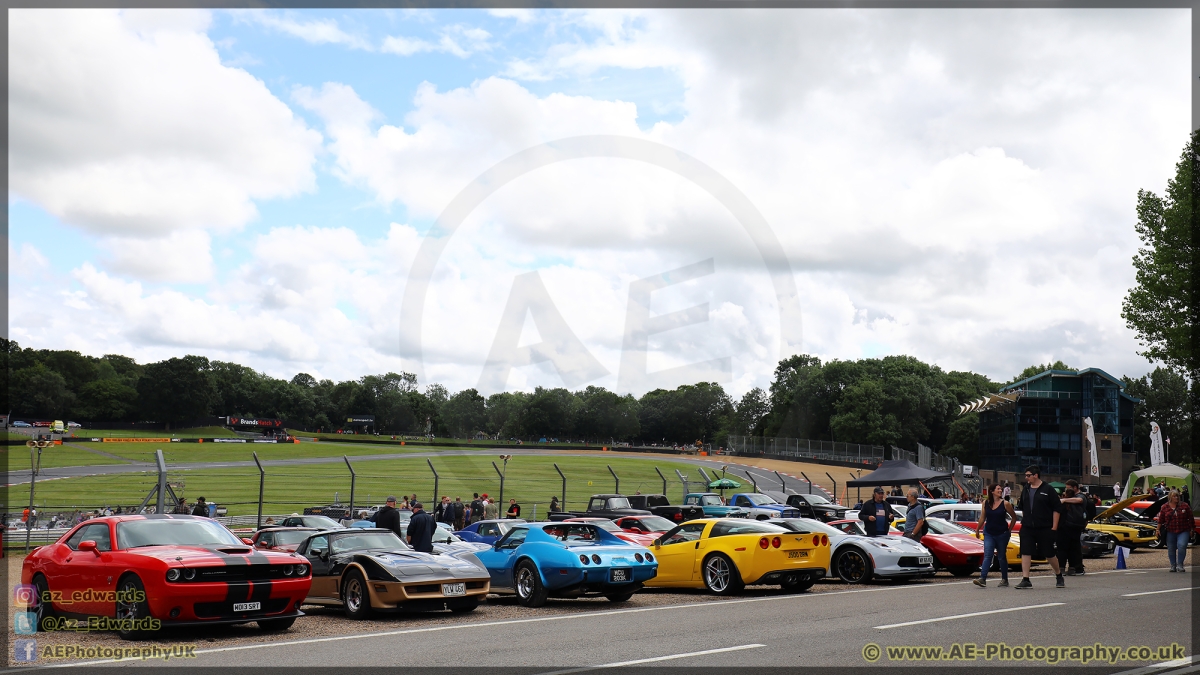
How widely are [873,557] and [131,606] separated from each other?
1104 centimetres

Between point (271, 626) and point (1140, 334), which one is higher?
point (1140, 334)

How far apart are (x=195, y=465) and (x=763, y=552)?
56135mm

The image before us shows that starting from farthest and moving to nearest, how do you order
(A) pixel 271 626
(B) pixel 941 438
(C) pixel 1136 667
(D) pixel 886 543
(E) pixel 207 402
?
(E) pixel 207 402 < (B) pixel 941 438 < (D) pixel 886 543 < (A) pixel 271 626 < (C) pixel 1136 667

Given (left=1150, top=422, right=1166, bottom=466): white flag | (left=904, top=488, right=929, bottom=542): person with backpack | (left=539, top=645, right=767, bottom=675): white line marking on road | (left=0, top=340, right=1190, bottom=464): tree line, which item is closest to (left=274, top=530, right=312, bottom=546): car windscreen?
(left=539, top=645, right=767, bottom=675): white line marking on road

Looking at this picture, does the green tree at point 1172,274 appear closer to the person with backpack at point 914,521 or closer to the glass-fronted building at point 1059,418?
the person with backpack at point 914,521

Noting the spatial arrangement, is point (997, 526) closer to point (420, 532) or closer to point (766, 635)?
point (766, 635)

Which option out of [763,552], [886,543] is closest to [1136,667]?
[763,552]

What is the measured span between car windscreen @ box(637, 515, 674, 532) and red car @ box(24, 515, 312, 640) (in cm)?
1031

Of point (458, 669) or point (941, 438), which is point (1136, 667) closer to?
point (458, 669)

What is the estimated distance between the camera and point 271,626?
10539 millimetres

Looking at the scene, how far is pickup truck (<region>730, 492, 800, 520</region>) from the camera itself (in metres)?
24.1

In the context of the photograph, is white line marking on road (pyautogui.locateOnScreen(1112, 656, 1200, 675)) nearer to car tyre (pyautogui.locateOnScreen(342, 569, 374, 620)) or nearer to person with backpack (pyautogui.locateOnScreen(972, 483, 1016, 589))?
person with backpack (pyautogui.locateOnScreen(972, 483, 1016, 589))

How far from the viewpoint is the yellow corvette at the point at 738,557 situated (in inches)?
540

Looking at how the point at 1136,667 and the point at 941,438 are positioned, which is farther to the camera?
the point at 941,438
